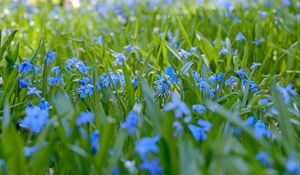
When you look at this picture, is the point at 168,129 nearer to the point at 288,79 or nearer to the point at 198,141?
the point at 198,141

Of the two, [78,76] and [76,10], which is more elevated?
[76,10]

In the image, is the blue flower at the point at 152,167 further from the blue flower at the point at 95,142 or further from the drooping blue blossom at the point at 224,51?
the drooping blue blossom at the point at 224,51

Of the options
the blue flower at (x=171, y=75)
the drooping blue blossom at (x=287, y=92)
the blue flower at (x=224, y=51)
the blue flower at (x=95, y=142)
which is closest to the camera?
the blue flower at (x=95, y=142)

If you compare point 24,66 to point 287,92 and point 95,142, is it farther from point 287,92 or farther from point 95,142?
point 287,92

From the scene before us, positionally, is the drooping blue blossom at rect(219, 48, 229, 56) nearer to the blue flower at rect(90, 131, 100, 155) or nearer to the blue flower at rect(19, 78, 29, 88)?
the blue flower at rect(19, 78, 29, 88)

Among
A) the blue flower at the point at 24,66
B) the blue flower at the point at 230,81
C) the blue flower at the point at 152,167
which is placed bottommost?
the blue flower at the point at 152,167

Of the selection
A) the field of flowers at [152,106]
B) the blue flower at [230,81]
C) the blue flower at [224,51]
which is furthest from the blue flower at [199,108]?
the blue flower at [224,51]

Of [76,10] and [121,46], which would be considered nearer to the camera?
[121,46]

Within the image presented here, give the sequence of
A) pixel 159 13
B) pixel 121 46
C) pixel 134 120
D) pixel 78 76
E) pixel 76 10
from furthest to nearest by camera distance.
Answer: pixel 76 10
pixel 159 13
pixel 121 46
pixel 78 76
pixel 134 120

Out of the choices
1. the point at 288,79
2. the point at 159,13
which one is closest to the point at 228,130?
the point at 288,79

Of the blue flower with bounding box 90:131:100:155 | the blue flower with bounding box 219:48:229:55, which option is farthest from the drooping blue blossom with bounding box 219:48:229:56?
the blue flower with bounding box 90:131:100:155
